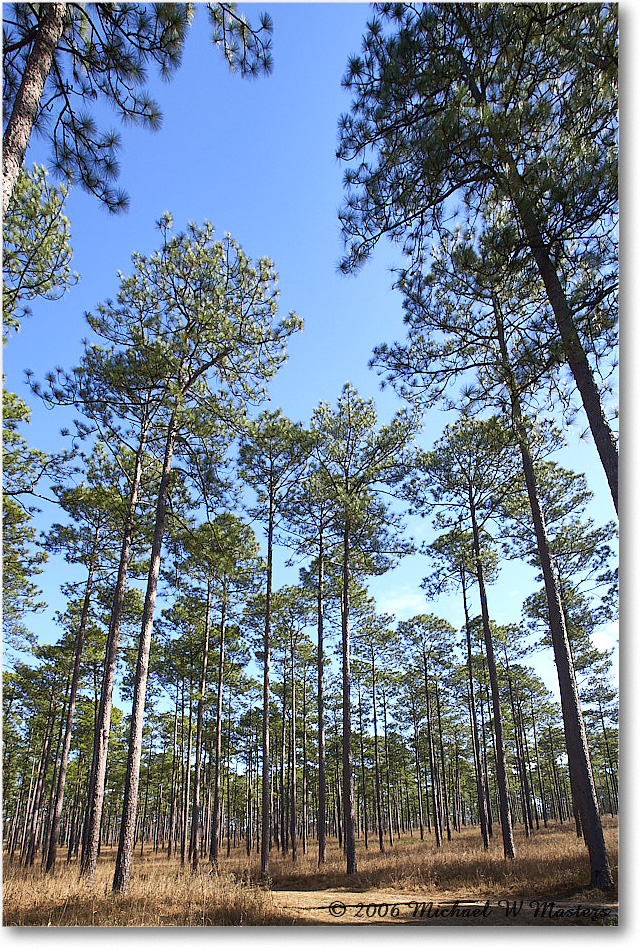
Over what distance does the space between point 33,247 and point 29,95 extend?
3.83m

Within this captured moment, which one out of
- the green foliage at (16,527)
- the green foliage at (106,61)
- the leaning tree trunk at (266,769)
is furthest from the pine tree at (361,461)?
the green foliage at (106,61)

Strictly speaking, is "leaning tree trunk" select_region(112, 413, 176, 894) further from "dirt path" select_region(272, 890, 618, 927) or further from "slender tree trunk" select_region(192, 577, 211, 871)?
"slender tree trunk" select_region(192, 577, 211, 871)

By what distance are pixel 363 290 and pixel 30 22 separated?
3807 millimetres

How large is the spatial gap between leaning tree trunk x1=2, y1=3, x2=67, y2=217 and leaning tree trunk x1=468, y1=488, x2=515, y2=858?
37.4 feet

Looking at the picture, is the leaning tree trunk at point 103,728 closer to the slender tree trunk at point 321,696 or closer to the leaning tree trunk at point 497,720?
the slender tree trunk at point 321,696

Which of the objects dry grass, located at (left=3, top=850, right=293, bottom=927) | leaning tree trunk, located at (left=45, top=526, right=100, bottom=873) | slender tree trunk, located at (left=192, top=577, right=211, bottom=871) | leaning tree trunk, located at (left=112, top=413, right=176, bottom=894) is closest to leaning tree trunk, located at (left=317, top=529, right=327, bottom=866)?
slender tree trunk, located at (left=192, top=577, right=211, bottom=871)

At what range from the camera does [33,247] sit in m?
6.95

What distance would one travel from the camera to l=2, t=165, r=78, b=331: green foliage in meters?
6.59

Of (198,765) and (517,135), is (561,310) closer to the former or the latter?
(517,135)

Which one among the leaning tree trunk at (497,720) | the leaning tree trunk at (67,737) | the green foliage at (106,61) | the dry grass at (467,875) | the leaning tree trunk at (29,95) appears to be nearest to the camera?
the leaning tree trunk at (29,95)

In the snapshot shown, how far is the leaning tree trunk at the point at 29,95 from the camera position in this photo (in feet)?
11.3

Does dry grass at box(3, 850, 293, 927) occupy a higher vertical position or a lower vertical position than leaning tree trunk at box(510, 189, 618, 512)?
lower

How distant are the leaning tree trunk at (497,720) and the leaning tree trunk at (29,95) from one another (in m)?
11.4

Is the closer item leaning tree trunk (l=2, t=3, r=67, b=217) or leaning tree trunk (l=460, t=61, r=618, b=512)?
leaning tree trunk (l=2, t=3, r=67, b=217)
